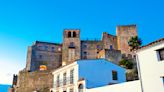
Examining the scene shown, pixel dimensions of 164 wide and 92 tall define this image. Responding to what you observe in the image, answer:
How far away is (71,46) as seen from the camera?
67250 millimetres

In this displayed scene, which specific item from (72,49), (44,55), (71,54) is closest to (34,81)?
(71,54)

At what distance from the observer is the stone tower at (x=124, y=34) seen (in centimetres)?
6988

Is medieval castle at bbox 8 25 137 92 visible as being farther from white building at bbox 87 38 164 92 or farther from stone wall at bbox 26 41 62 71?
white building at bbox 87 38 164 92

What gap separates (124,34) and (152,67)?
55950 millimetres

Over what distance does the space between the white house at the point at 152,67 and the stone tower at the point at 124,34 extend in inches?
2049

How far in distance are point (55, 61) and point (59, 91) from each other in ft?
127

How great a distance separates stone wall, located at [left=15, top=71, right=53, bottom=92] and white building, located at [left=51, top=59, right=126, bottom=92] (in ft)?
63.1

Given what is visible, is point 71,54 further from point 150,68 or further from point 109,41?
point 150,68

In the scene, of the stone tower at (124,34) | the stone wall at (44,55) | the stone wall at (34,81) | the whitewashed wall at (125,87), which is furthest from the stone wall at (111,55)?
the whitewashed wall at (125,87)

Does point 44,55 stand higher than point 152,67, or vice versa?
point 44,55

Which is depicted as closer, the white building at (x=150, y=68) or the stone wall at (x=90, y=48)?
the white building at (x=150, y=68)

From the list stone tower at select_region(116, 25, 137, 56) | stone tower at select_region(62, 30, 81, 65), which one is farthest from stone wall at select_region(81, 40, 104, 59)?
stone tower at select_region(116, 25, 137, 56)

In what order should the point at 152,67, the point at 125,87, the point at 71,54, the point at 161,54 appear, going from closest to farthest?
the point at 161,54 < the point at 152,67 < the point at 125,87 < the point at 71,54

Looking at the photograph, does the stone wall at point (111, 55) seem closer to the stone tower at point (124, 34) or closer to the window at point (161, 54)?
the stone tower at point (124, 34)
